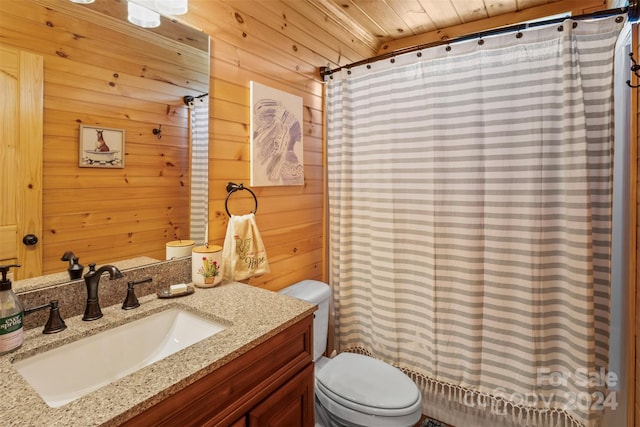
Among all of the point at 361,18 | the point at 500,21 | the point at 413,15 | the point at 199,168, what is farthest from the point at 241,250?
the point at 500,21

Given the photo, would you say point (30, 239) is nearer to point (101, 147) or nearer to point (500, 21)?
point (101, 147)

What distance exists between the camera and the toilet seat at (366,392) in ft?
4.24

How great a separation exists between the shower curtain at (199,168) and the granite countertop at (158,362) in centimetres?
27

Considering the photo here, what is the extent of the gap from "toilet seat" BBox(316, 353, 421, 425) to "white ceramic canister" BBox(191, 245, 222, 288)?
70 cm

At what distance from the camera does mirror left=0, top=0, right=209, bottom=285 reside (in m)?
0.96

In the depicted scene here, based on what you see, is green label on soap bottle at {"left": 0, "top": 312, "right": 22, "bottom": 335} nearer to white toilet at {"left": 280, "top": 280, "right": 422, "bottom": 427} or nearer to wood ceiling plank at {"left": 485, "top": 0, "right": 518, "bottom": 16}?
white toilet at {"left": 280, "top": 280, "right": 422, "bottom": 427}

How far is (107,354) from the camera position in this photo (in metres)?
0.96

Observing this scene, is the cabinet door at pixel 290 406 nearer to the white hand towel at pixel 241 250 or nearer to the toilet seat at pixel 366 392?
the toilet seat at pixel 366 392

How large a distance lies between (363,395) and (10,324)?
1.23 m

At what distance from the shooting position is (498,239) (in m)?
1.55

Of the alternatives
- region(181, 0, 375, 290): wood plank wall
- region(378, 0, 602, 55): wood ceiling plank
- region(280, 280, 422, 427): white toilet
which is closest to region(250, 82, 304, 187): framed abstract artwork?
region(181, 0, 375, 290): wood plank wall

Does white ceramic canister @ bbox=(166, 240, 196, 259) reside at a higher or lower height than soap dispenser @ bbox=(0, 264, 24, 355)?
higher

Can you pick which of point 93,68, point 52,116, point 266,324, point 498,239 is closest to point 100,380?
point 266,324

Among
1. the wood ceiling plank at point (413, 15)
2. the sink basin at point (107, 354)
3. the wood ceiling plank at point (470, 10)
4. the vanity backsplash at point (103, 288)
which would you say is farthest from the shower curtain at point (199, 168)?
the wood ceiling plank at point (470, 10)
